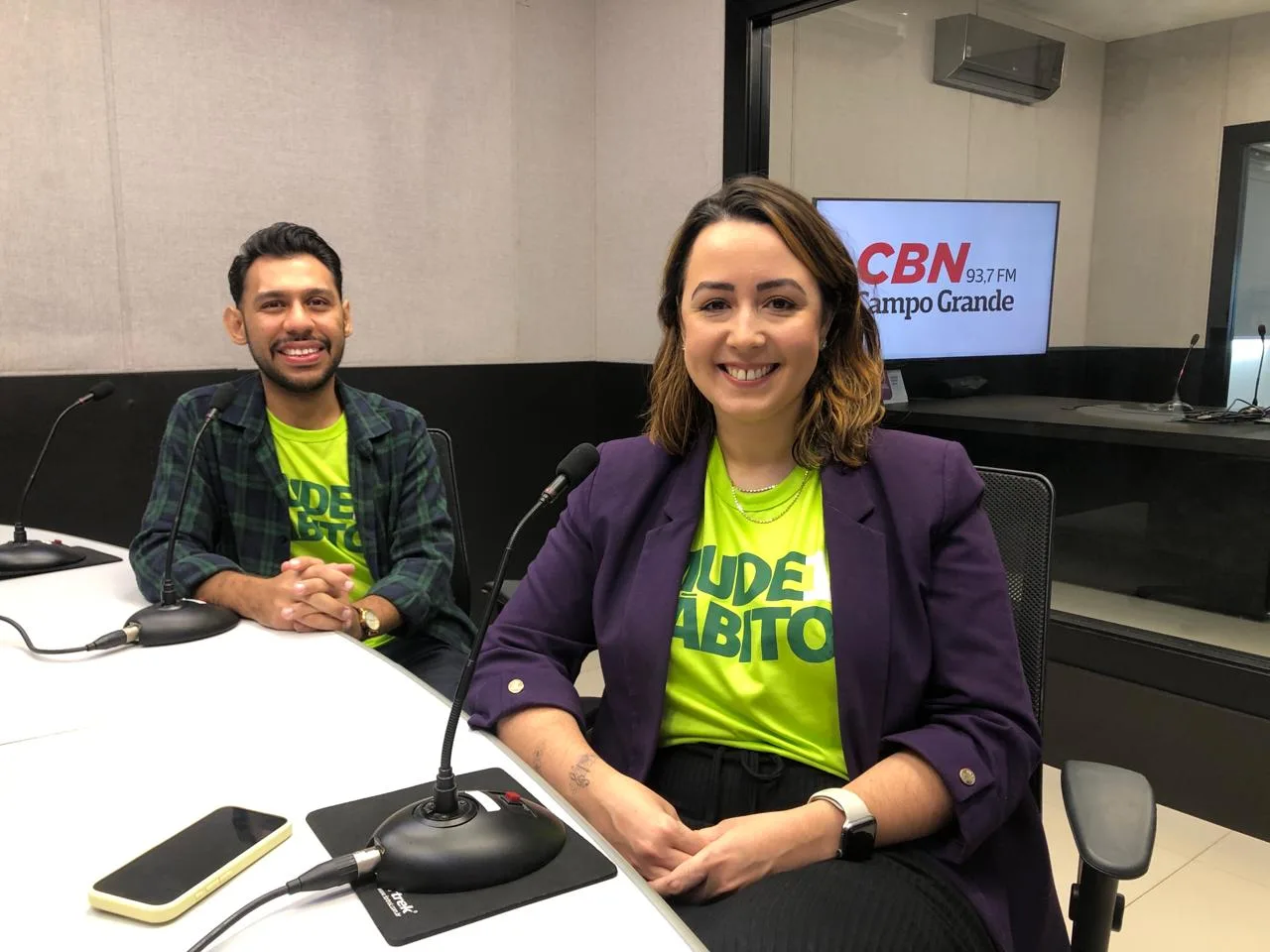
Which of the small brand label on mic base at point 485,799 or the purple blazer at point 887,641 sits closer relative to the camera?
the small brand label on mic base at point 485,799

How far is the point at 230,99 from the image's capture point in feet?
9.30

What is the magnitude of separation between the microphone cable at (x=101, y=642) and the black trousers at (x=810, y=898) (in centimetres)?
86

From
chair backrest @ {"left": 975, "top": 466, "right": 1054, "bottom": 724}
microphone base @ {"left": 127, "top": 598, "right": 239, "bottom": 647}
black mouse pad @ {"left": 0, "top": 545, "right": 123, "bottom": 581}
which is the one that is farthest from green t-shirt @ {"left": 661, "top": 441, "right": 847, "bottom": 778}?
black mouse pad @ {"left": 0, "top": 545, "right": 123, "bottom": 581}

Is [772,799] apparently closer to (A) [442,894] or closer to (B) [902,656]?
(B) [902,656]

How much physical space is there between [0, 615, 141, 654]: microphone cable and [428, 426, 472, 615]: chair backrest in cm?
Result: 70

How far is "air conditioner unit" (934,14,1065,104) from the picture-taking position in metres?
3.62

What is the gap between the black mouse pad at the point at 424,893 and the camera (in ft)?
2.53

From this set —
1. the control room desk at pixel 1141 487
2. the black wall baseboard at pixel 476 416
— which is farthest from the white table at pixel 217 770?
the control room desk at pixel 1141 487

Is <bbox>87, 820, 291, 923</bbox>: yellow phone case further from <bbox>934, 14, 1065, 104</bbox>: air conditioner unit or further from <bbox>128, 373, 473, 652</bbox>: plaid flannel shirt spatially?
<bbox>934, 14, 1065, 104</bbox>: air conditioner unit

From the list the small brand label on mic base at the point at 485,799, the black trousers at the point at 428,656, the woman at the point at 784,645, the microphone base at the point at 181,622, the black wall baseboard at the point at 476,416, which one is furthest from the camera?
the black wall baseboard at the point at 476,416

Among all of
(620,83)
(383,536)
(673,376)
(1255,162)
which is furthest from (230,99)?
(1255,162)

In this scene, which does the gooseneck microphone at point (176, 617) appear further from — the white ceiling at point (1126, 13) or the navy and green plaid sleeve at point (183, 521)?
the white ceiling at point (1126, 13)

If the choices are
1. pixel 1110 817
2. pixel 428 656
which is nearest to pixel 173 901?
pixel 1110 817

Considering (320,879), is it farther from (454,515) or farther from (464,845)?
(454,515)
